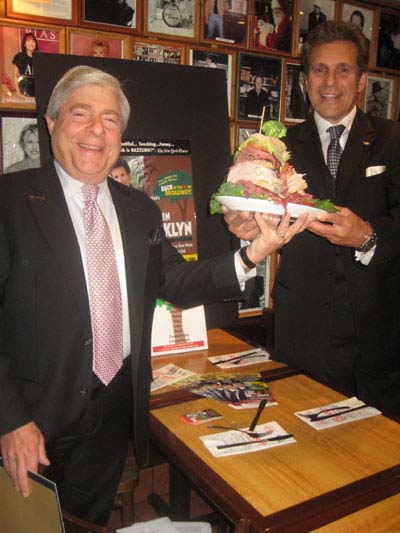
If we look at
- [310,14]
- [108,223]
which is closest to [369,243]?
[108,223]

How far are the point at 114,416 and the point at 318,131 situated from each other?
1.62 m

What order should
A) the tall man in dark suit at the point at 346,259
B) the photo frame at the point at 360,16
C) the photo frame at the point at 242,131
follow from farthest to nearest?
1. the photo frame at the point at 360,16
2. the photo frame at the point at 242,131
3. the tall man in dark suit at the point at 346,259

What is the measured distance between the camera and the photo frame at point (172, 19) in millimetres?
3129

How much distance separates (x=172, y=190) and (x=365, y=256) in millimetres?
1142

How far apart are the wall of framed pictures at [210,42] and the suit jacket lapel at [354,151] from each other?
1.38 meters

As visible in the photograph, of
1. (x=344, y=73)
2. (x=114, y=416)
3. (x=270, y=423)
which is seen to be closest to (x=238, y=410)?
(x=270, y=423)

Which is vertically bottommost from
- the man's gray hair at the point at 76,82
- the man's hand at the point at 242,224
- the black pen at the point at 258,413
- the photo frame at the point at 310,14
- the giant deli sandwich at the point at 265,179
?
the black pen at the point at 258,413

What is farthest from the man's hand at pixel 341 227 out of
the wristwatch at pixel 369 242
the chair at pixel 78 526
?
the chair at pixel 78 526

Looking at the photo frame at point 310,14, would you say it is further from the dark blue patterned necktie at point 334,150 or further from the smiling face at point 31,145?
the smiling face at point 31,145

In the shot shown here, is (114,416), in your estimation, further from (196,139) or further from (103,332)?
(196,139)

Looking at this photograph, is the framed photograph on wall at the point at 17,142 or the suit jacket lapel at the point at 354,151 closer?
the suit jacket lapel at the point at 354,151

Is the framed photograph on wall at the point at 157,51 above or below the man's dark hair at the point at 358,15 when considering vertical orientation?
below

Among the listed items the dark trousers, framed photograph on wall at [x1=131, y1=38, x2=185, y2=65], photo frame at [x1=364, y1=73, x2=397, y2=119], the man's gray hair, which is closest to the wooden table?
the dark trousers

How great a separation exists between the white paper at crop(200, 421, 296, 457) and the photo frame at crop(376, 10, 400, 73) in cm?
363
